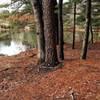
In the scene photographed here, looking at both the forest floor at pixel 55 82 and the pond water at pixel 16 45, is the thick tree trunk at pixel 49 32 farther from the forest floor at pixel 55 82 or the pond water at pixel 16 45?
the pond water at pixel 16 45

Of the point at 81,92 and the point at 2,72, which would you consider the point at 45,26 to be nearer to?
the point at 2,72

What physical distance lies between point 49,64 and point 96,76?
251 centimetres

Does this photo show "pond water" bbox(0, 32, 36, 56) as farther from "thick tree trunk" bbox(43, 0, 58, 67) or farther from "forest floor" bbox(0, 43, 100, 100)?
"forest floor" bbox(0, 43, 100, 100)

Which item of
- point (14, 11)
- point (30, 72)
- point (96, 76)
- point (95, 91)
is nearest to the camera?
point (95, 91)

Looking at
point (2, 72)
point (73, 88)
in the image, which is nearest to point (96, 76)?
point (73, 88)

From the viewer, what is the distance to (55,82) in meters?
9.93

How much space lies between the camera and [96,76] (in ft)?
32.7

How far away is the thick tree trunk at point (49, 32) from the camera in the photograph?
11.6m

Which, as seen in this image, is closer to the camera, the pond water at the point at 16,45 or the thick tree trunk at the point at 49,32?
the thick tree trunk at the point at 49,32

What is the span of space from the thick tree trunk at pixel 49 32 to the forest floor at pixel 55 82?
457mm

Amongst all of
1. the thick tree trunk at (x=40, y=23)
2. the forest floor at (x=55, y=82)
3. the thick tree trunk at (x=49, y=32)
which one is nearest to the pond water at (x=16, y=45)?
the thick tree trunk at (x=40, y=23)

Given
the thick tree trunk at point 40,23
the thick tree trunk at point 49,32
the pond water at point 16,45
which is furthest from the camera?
the pond water at point 16,45

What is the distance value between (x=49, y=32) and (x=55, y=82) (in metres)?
2.47

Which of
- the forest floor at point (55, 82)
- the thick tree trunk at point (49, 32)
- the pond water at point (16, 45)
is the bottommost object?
the pond water at point (16, 45)
